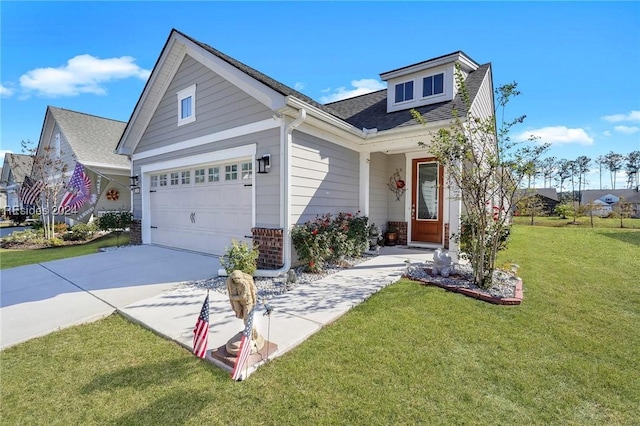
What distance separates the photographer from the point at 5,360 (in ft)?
9.55

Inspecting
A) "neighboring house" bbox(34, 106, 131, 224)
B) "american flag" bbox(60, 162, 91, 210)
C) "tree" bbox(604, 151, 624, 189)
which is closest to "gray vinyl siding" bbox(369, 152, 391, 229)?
"american flag" bbox(60, 162, 91, 210)

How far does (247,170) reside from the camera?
6754 millimetres

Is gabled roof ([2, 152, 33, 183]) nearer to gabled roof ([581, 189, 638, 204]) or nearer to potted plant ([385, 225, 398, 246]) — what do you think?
potted plant ([385, 225, 398, 246])

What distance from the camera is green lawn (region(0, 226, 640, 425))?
2.13 meters

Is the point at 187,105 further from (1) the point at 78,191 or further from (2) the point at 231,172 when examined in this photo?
(1) the point at 78,191

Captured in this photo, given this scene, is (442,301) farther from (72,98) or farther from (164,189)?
(72,98)

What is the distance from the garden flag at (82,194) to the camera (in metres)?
9.42

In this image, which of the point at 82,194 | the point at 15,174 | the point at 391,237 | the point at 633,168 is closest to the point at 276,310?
the point at 391,237

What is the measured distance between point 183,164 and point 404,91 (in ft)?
22.7

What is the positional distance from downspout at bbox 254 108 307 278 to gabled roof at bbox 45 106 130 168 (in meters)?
13.2

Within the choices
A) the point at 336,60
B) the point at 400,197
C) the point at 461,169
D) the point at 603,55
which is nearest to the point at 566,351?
the point at 461,169

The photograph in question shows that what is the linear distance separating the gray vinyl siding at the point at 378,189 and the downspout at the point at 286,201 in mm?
3382

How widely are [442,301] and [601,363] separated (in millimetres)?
1783

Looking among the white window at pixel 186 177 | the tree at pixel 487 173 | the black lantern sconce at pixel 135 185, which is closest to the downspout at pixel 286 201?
the tree at pixel 487 173
